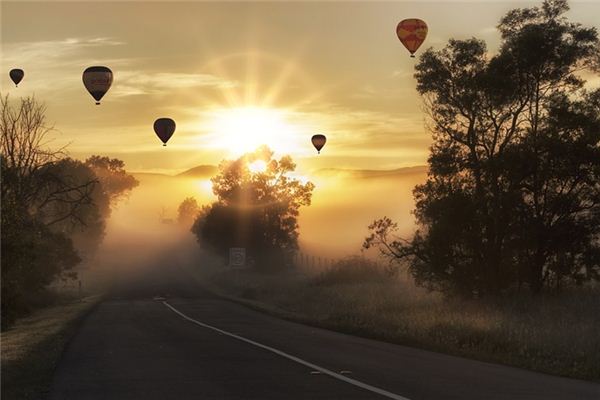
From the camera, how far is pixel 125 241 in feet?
534

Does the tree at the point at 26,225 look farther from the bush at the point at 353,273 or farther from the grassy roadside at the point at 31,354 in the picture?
the bush at the point at 353,273

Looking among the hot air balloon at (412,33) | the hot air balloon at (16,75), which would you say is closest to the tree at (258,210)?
the hot air balloon at (16,75)

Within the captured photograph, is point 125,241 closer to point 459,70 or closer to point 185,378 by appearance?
point 459,70

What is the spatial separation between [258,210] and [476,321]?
55.1m

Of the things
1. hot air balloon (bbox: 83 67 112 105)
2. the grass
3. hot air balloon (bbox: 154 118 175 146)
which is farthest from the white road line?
hot air balloon (bbox: 154 118 175 146)

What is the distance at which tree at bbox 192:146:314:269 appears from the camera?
7369 centimetres

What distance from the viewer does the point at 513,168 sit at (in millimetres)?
28844

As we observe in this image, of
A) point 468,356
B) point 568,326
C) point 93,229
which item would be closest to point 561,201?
point 568,326

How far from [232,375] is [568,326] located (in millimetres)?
10304

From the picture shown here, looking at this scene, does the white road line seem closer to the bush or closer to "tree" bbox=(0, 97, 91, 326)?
"tree" bbox=(0, 97, 91, 326)

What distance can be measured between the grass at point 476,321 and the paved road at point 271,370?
4.18ft

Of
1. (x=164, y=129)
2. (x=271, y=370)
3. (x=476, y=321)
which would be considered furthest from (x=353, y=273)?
(x=271, y=370)

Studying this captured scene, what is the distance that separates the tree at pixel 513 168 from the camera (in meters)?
28.6

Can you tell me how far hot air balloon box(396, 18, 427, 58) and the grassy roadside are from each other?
19.8m
